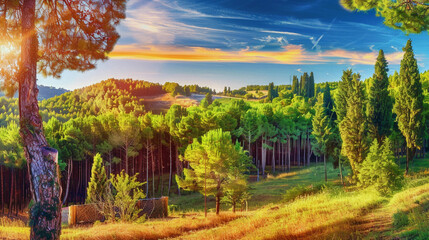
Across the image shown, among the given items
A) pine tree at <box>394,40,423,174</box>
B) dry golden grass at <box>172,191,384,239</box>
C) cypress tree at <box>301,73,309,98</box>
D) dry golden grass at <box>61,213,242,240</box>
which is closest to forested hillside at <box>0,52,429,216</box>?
pine tree at <box>394,40,423,174</box>

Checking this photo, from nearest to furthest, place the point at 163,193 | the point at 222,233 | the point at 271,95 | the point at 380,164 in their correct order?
1. the point at 222,233
2. the point at 380,164
3. the point at 163,193
4. the point at 271,95

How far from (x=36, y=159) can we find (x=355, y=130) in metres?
32.7

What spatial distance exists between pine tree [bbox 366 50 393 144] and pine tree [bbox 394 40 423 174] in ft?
12.1

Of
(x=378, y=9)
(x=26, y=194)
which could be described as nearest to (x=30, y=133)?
(x=378, y=9)

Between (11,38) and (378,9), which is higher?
(378,9)

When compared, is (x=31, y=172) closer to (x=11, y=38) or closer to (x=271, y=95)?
(x=11, y=38)

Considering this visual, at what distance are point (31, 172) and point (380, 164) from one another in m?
18.9

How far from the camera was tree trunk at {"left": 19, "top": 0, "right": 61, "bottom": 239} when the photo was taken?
7832 millimetres

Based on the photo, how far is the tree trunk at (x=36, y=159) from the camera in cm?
783

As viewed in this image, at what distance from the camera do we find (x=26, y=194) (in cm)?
3409

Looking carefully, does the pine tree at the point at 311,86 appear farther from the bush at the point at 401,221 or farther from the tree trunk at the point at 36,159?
the tree trunk at the point at 36,159

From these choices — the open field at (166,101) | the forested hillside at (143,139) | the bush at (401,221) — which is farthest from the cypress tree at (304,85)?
the bush at (401,221)

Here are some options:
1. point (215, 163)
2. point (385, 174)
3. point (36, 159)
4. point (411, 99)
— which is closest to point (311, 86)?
point (411, 99)

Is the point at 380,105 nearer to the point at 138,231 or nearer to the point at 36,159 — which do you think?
the point at 138,231
